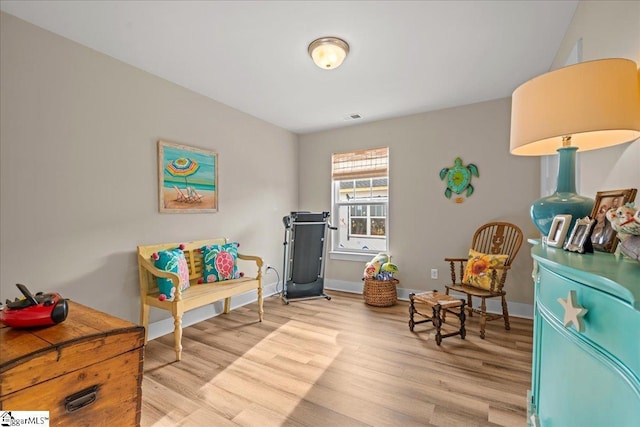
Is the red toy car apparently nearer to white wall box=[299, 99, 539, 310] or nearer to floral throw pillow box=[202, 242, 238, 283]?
floral throw pillow box=[202, 242, 238, 283]

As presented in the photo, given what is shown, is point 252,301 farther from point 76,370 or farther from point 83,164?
point 76,370

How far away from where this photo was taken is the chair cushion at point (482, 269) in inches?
116

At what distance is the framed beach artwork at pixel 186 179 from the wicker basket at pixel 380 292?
7.14ft

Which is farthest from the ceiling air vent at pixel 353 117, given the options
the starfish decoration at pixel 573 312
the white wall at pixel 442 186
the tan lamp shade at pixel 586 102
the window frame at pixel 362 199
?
the starfish decoration at pixel 573 312

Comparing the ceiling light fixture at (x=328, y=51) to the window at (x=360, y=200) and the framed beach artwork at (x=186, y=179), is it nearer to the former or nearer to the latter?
the framed beach artwork at (x=186, y=179)

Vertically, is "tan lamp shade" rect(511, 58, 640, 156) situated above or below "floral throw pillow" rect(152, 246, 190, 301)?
above

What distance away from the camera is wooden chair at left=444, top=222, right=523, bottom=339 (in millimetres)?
2830

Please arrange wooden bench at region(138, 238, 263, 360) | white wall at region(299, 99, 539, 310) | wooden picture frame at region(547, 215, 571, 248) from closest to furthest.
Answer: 1. wooden picture frame at region(547, 215, 571, 248)
2. wooden bench at region(138, 238, 263, 360)
3. white wall at region(299, 99, 539, 310)

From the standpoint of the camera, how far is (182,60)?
2.57 m

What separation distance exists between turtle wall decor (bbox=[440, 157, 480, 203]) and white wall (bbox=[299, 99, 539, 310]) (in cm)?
6

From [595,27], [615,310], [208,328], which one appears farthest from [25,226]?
[595,27]
